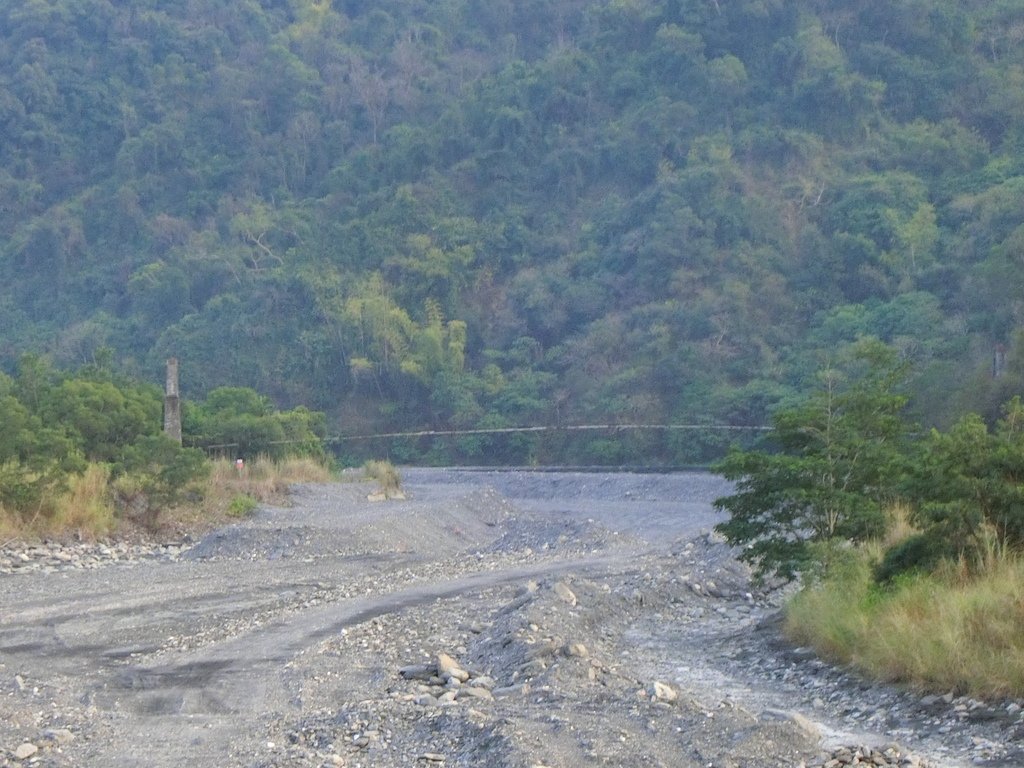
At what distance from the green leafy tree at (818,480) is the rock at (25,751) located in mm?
8062

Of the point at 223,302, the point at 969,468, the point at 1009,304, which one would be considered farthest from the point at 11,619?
the point at 223,302

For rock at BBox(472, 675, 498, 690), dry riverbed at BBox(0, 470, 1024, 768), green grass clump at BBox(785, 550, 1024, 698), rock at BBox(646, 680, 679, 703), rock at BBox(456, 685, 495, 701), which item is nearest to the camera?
dry riverbed at BBox(0, 470, 1024, 768)

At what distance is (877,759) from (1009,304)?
39.0m

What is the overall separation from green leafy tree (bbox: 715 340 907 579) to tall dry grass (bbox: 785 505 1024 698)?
5.52ft

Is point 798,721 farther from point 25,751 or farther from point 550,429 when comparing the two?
point 550,429

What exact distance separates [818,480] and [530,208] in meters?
56.2

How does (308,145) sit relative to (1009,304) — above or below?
above

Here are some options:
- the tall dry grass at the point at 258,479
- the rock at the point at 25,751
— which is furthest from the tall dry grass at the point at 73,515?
the rock at the point at 25,751

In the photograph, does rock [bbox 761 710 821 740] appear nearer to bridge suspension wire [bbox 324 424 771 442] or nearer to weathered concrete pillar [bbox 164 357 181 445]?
weathered concrete pillar [bbox 164 357 181 445]

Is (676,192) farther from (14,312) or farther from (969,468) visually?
(969,468)

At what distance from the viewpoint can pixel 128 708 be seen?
1127cm

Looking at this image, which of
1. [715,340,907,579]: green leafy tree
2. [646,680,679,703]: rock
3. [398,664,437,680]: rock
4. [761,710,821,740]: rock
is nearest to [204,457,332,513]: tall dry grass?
[715,340,907,579]: green leafy tree

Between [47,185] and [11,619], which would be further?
[47,185]

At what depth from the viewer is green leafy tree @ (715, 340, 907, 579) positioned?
50.4ft
